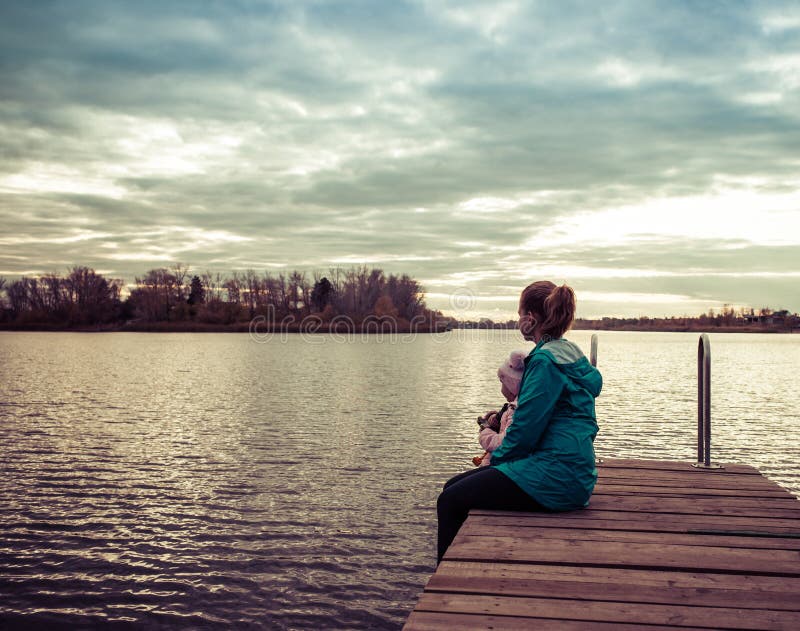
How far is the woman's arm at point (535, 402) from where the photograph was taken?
14.2 feet

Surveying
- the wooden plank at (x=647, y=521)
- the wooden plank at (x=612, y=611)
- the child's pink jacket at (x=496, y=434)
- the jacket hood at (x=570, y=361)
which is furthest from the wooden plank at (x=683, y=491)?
the wooden plank at (x=612, y=611)

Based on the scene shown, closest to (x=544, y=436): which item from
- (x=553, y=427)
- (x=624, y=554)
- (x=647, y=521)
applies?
(x=553, y=427)

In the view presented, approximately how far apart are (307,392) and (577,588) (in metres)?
25.2

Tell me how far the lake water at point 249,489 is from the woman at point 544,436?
250 centimetres

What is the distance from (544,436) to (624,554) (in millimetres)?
904

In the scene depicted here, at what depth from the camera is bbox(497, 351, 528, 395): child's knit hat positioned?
5098 millimetres

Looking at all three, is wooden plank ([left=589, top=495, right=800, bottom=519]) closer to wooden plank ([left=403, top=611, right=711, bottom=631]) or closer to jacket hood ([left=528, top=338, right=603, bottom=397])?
jacket hood ([left=528, top=338, right=603, bottom=397])

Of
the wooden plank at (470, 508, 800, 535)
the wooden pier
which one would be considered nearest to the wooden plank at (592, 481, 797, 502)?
the wooden pier

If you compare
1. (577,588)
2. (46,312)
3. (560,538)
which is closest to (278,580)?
(560,538)

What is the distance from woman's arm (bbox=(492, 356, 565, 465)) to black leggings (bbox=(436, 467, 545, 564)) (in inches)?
13.5

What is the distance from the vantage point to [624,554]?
3.91m

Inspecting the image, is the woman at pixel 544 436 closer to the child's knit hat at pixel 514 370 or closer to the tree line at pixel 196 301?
the child's knit hat at pixel 514 370

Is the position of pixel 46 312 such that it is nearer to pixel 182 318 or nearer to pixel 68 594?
pixel 182 318

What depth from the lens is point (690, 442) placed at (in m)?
16.1
